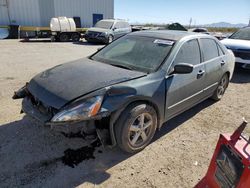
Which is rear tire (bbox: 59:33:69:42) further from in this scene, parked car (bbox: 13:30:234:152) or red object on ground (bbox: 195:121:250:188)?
red object on ground (bbox: 195:121:250:188)

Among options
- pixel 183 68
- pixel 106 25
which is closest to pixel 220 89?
pixel 183 68

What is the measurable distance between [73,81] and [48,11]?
18990mm

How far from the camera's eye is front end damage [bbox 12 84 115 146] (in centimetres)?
252

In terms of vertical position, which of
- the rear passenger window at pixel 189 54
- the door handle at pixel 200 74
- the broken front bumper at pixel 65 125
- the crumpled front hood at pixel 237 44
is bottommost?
the broken front bumper at pixel 65 125

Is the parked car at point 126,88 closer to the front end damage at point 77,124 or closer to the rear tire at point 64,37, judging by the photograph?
the front end damage at point 77,124

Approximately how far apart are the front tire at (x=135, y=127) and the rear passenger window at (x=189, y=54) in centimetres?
96

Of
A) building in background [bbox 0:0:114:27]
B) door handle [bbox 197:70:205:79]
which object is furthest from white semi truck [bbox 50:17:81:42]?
door handle [bbox 197:70:205:79]

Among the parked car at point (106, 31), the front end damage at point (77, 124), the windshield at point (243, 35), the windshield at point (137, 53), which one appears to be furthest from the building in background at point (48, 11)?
the front end damage at point (77, 124)

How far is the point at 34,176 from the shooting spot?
2596 mm

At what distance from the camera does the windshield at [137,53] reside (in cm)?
331

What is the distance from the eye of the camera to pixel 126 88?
107 inches

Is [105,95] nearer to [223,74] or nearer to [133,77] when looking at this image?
[133,77]

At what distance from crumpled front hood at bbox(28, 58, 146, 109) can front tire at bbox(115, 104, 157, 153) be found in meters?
0.44

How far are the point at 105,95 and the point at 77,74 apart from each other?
0.74 m
